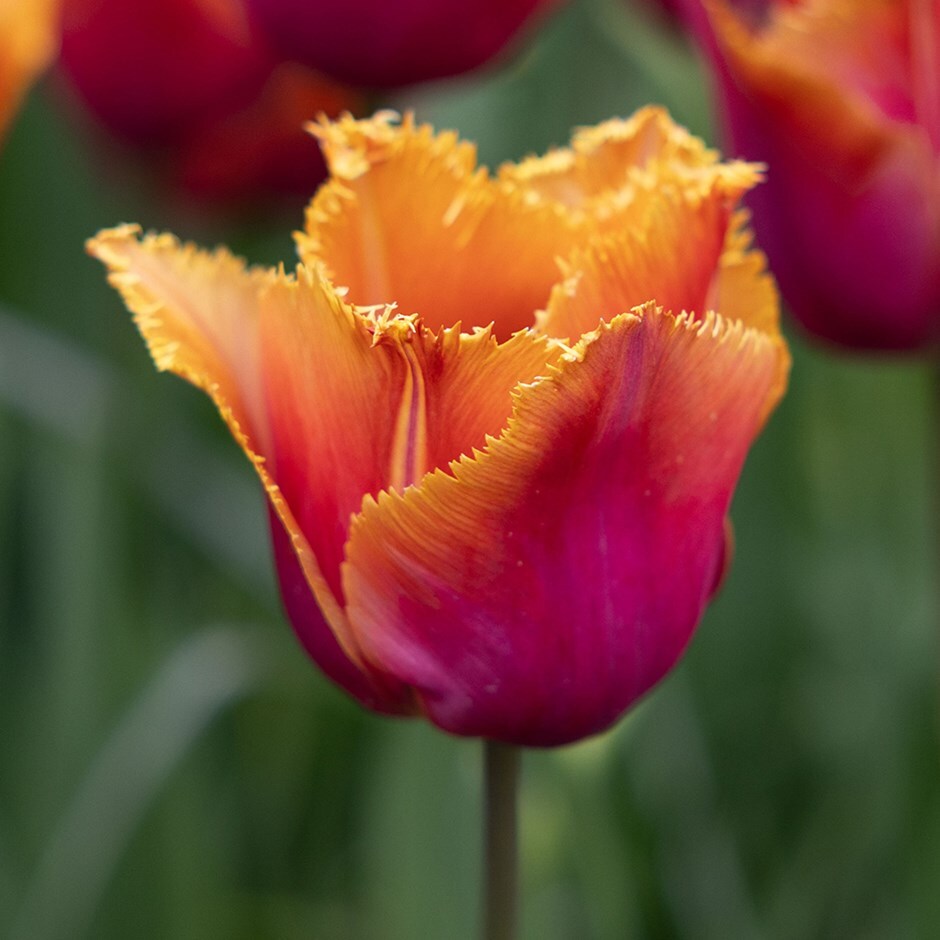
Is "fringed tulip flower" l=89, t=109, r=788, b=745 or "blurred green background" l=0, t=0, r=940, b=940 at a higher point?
"fringed tulip flower" l=89, t=109, r=788, b=745

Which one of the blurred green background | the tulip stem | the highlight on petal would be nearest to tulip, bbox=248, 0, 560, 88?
the blurred green background

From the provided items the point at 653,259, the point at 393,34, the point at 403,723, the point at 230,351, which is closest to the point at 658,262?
the point at 653,259

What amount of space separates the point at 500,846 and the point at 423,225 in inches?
6.0

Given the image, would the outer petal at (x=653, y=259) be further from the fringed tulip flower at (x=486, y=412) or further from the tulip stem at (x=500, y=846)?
the tulip stem at (x=500, y=846)

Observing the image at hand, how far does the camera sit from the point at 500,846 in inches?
14.4

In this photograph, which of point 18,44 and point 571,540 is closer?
point 571,540

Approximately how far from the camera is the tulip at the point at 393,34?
22.4 inches

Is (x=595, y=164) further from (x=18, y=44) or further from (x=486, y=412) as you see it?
(x=18, y=44)

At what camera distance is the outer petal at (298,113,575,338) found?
15.1 inches

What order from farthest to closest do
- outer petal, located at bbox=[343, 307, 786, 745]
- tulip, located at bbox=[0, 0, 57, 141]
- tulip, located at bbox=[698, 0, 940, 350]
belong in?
tulip, located at bbox=[0, 0, 57, 141] < tulip, located at bbox=[698, 0, 940, 350] < outer petal, located at bbox=[343, 307, 786, 745]

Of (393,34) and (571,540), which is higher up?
→ (393,34)

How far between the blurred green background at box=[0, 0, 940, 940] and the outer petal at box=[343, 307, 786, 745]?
32cm

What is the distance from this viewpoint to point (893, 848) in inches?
31.8

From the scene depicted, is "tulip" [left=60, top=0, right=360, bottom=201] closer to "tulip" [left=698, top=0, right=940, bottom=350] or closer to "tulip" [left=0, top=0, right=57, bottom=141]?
"tulip" [left=0, top=0, right=57, bottom=141]
